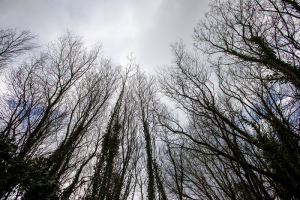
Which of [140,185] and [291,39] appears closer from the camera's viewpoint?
[291,39]

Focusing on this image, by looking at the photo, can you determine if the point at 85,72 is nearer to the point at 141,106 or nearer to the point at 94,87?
the point at 94,87

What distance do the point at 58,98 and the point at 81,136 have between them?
210cm

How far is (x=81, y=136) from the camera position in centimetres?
615

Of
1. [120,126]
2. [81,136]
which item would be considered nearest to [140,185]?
[120,126]

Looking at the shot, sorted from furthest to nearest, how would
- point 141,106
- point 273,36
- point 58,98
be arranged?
point 141,106 → point 58,98 → point 273,36

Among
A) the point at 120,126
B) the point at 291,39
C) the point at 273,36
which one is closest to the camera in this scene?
the point at 291,39

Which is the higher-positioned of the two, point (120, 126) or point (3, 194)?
point (120, 126)

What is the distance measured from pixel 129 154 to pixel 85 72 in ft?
18.5

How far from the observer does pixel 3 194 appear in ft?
9.02

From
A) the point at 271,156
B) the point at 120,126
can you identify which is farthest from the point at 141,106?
the point at 271,156

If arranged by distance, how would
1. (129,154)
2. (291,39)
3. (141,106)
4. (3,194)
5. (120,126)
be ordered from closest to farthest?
1. (3,194)
2. (291,39)
3. (129,154)
4. (120,126)
5. (141,106)

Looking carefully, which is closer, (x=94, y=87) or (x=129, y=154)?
(x=94, y=87)

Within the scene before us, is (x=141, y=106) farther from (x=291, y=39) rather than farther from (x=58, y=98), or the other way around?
(x=291, y=39)

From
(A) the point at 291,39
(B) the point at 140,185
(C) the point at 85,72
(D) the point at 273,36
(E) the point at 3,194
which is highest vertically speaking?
(C) the point at 85,72
